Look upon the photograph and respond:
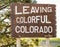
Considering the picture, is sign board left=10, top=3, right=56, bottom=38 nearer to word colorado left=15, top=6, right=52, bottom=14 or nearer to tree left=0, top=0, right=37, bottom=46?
word colorado left=15, top=6, right=52, bottom=14

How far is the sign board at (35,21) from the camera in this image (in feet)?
13.4

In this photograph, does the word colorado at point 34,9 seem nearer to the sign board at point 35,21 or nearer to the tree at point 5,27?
the sign board at point 35,21

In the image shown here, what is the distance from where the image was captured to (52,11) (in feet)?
13.5

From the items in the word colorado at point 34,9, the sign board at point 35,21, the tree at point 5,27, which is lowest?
the tree at point 5,27

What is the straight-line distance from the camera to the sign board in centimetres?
409

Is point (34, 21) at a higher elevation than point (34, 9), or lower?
lower

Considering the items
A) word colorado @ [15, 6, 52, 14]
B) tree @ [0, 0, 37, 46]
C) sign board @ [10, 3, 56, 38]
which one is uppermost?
word colorado @ [15, 6, 52, 14]

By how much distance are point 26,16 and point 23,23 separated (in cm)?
10

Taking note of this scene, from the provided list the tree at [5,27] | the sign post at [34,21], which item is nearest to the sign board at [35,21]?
the sign post at [34,21]

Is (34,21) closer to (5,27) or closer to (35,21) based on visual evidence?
(35,21)

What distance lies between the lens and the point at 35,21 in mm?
4105

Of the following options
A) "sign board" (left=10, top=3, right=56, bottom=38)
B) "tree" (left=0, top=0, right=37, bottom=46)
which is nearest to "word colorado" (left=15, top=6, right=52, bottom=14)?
"sign board" (left=10, top=3, right=56, bottom=38)

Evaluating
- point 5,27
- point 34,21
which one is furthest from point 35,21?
point 5,27

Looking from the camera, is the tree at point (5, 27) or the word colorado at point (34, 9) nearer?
the word colorado at point (34, 9)
